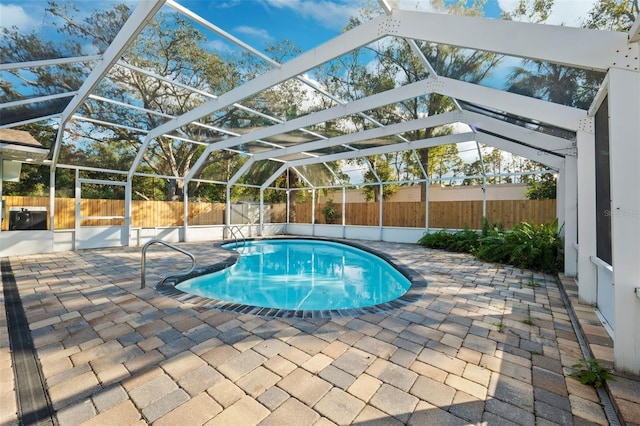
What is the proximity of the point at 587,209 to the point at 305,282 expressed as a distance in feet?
16.8

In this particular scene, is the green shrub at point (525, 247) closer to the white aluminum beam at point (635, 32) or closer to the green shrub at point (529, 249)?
the green shrub at point (529, 249)

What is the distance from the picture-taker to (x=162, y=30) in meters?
4.41

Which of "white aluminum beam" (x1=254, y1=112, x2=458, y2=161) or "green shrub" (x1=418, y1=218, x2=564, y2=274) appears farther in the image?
"white aluminum beam" (x1=254, y1=112, x2=458, y2=161)

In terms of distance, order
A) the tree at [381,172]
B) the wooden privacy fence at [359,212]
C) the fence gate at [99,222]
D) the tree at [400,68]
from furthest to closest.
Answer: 1. the tree at [381,172]
2. the fence gate at [99,222]
3. the wooden privacy fence at [359,212]
4. the tree at [400,68]

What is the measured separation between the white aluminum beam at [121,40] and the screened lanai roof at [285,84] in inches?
0.7

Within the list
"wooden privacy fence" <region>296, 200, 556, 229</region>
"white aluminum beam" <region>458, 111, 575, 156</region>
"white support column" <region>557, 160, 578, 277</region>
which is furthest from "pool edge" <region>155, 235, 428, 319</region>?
"wooden privacy fence" <region>296, 200, 556, 229</region>

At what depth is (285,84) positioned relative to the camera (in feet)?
19.4

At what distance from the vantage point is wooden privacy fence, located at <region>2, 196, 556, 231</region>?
28.7 ft

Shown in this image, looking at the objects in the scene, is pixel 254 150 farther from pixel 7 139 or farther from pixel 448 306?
pixel 448 306

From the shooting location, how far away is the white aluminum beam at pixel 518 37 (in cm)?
236

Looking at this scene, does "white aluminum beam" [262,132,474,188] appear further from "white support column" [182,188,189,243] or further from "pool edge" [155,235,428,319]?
"pool edge" [155,235,428,319]

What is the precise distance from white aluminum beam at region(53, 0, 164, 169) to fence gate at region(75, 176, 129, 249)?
442cm

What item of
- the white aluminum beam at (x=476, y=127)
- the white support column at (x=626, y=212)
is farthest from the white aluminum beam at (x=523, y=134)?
the white support column at (x=626, y=212)

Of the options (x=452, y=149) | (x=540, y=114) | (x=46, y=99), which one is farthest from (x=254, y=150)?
(x=540, y=114)
